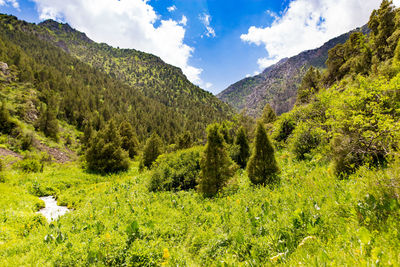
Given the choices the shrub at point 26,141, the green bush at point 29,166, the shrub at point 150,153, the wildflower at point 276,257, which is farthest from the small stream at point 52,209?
the shrub at point 26,141

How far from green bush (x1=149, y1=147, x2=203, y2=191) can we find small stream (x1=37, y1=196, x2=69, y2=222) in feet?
16.5

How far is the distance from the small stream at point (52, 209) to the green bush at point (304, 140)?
14961 millimetres

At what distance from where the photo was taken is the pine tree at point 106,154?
61.6ft

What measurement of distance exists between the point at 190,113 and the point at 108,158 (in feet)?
310

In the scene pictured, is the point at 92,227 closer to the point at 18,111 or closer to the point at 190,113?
the point at 18,111

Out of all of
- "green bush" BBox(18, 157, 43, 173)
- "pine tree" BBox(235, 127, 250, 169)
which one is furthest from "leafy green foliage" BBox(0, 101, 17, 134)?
"pine tree" BBox(235, 127, 250, 169)

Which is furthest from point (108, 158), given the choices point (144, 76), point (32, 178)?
point (144, 76)

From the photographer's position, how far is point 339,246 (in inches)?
101

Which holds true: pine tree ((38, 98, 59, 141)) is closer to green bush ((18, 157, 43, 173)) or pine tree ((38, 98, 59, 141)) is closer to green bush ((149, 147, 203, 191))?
green bush ((18, 157, 43, 173))

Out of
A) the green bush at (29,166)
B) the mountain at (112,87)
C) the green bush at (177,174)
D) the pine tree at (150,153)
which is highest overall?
the mountain at (112,87)

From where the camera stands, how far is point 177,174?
472 inches

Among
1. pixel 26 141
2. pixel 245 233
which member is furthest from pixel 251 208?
pixel 26 141

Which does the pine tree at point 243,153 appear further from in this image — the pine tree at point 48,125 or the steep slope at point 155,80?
the steep slope at point 155,80

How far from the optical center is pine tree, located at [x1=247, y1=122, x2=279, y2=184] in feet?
29.5
